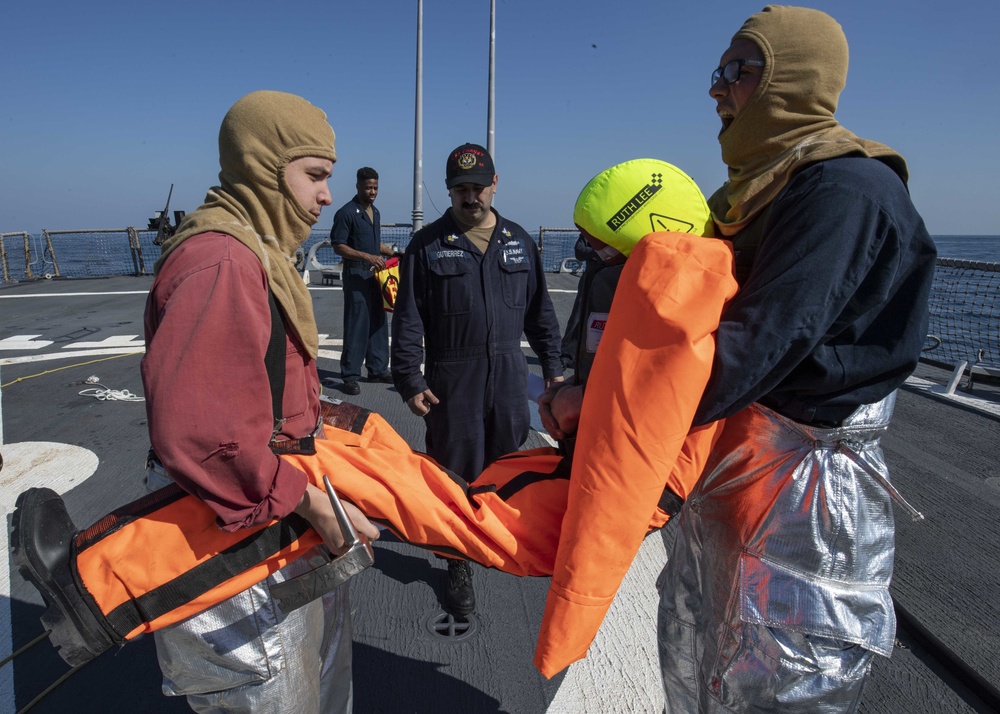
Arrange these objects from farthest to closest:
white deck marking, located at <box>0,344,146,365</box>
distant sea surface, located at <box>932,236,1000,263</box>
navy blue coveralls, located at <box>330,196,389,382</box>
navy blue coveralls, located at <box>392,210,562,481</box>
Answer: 1. distant sea surface, located at <box>932,236,1000,263</box>
2. white deck marking, located at <box>0,344,146,365</box>
3. navy blue coveralls, located at <box>330,196,389,382</box>
4. navy blue coveralls, located at <box>392,210,562,481</box>

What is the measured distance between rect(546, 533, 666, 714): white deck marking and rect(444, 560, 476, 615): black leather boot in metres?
0.58

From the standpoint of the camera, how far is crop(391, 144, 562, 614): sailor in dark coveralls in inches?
133

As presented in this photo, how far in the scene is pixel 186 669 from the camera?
4.99ft

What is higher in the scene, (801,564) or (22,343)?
(801,564)

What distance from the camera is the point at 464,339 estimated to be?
11.1ft

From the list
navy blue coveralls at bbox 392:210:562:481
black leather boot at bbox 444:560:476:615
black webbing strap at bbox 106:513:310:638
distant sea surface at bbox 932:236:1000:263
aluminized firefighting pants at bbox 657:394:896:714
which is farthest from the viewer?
distant sea surface at bbox 932:236:1000:263

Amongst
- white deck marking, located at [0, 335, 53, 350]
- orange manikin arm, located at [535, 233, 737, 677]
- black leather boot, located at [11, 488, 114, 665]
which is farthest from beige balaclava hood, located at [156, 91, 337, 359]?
white deck marking, located at [0, 335, 53, 350]

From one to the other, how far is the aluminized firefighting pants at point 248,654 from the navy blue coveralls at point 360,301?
15.7ft

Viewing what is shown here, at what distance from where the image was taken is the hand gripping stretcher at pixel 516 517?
129 cm

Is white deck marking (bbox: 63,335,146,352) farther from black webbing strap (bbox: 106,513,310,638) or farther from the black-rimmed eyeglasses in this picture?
the black-rimmed eyeglasses

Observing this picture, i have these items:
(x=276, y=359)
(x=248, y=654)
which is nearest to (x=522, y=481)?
(x=276, y=359)

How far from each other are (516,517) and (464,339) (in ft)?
6.31

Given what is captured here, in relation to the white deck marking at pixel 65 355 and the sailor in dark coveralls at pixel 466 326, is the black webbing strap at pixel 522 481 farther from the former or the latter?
the white deck marking at pixel 65 355

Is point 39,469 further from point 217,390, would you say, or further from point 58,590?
point 217,390
